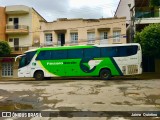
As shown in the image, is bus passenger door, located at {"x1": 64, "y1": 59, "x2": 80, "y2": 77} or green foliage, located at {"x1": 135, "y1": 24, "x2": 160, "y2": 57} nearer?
bus passenger door, located at {"x1": 64, "y1": 59, "x2": 80, "y2": 77}

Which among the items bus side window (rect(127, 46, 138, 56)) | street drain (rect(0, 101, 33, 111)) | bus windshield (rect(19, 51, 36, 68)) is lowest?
street drain (rect(0, 101, 33, 111))

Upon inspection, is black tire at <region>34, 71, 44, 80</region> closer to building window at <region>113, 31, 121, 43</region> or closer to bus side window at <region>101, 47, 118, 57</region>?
→ bus side window at <region>101, 47, 118, 57</region>

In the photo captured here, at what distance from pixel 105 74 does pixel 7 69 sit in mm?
14414

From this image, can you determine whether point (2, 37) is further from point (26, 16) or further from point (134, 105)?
point (134, 105)

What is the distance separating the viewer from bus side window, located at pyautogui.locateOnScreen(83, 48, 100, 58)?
2352 cm

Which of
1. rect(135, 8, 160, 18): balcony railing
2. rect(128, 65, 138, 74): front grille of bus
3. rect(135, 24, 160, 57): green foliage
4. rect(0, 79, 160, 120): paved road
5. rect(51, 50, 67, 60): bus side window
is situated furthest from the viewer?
rect(135, 8, 160, 18): balcony railing

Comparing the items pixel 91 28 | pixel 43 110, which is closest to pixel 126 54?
pixel 91 28

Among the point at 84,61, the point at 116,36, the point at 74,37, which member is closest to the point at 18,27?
the point at 74,37

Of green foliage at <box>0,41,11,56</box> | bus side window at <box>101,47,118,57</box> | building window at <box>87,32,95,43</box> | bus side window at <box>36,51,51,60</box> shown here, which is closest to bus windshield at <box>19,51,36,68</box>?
bus side window at <box>36,51,51,60</box>

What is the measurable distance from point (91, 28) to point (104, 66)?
11018 mm

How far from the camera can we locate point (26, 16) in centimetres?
4000

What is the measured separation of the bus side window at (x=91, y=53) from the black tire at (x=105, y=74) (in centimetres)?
134

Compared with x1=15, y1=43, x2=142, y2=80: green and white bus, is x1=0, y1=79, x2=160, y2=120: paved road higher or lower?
lower

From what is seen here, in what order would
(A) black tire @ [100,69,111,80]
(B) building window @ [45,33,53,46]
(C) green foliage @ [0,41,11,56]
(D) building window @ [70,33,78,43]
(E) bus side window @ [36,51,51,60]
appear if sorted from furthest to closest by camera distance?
(B) building window @ [45,33,53,46] → (D) building window @ [70,33,78,43] → (C) green foliage @ [0,41,11,56] → (E) bus side window @ [36,51,51,60] → (A) black tire @ [100,69,111,80]
